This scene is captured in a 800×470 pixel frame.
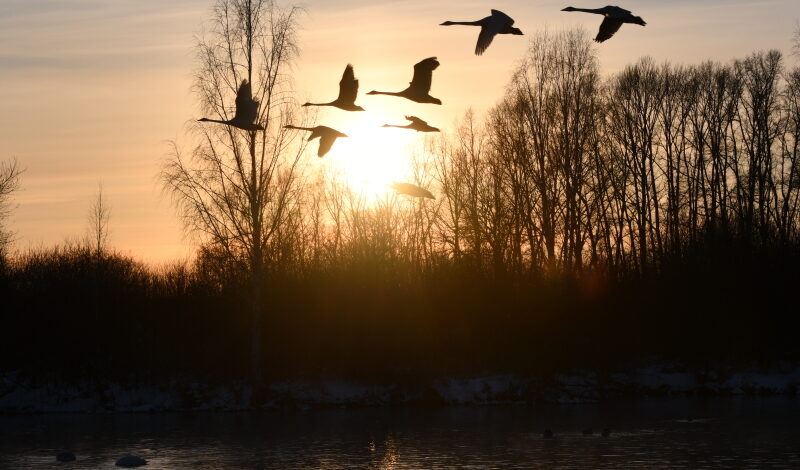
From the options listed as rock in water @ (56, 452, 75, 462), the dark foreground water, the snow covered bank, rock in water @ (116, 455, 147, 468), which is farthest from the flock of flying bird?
the snow covered bank

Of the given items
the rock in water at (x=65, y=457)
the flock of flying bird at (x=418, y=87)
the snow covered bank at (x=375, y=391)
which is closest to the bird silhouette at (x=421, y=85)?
the flock of flying bird at (x=418, y=87)

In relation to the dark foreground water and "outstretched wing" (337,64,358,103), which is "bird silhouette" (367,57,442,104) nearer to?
"outstretched wing" (337,64,358,103)

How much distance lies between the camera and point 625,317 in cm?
3678

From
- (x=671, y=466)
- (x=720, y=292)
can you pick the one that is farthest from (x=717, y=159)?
(x=671, y=466)

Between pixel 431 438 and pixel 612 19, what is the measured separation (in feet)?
36.3

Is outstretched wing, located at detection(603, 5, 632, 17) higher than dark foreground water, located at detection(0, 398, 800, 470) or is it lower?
higher

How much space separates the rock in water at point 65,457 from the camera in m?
19.2

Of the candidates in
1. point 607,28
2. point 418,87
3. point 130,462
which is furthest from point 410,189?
point 130,462

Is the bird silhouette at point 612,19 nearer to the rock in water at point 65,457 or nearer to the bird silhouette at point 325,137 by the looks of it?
the bird silhouette at point 325,137

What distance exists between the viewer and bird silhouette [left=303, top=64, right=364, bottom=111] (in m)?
15.0

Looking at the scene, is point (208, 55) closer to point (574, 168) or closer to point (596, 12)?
point (574, 168)

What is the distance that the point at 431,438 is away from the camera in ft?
73.4

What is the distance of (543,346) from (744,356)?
23.8 ft

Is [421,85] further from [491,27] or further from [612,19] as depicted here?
[612,19]
